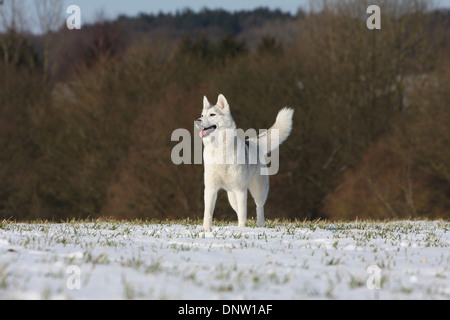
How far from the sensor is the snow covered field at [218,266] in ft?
19.2

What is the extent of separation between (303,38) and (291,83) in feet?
25.7

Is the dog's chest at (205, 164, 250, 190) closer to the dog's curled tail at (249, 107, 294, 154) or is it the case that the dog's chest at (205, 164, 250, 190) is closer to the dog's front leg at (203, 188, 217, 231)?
the dog's front leg at (203, 188, 217, 231)

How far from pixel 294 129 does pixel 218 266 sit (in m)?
37.1

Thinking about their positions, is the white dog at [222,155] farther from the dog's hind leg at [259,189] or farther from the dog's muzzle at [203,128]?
the dog's hind leg at [259,189]

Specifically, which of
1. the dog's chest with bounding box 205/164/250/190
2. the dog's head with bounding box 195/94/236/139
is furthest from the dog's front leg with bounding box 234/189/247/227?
the dog's head with bounding box 195/94/236/139

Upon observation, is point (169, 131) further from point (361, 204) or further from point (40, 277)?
point (40, 277)

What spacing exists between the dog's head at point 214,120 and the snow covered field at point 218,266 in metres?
1.85

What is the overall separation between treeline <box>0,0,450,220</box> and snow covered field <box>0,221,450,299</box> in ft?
93.2

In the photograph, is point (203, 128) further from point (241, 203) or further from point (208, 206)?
point (241, 203)

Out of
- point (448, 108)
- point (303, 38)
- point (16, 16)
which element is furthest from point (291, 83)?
point (16, 16)

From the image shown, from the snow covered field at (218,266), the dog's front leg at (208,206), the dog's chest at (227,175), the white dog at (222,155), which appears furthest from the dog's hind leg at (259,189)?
the snow covered field at (218,266)

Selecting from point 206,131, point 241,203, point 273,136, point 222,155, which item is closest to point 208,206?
point 241,203

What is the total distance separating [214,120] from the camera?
35.9 ft

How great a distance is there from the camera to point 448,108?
39375mm
